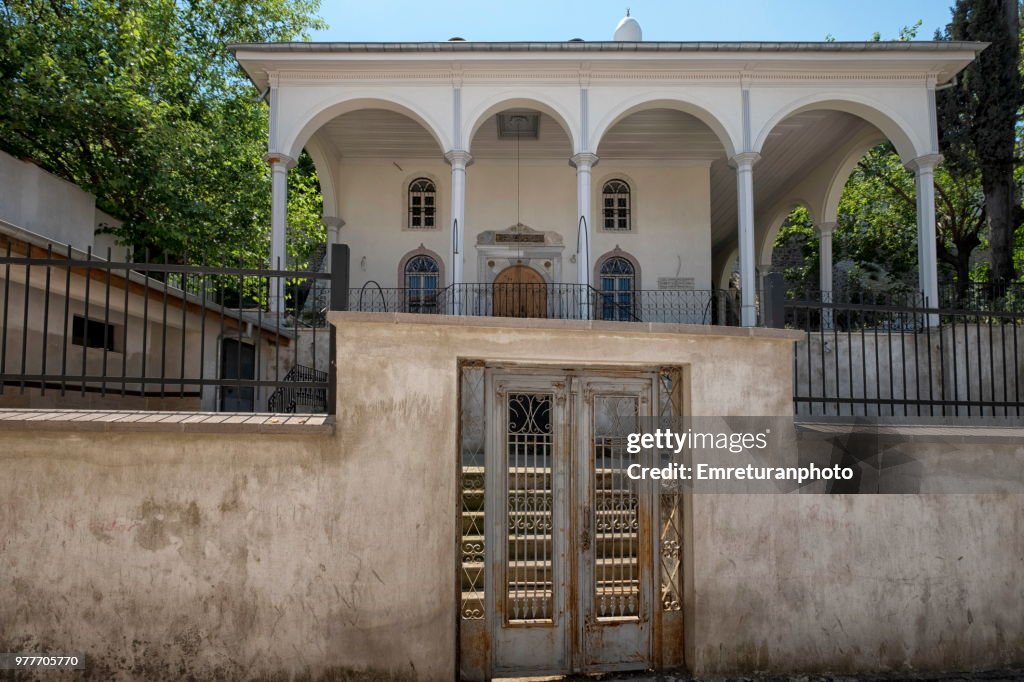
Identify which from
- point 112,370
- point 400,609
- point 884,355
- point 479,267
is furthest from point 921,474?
point 479,267

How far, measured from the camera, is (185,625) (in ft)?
13.9

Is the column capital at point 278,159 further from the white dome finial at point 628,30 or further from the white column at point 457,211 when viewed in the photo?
the white dome finial at point 628,30

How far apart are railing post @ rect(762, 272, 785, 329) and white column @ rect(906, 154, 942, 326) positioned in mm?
8892

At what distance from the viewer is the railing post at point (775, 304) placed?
17.2ft

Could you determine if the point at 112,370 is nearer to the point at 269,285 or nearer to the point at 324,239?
the point at 269,285

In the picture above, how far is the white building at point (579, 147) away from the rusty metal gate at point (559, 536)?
Result: 20.6 ft

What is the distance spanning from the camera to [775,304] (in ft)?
17.4

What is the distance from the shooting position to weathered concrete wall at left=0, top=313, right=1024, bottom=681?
4223 mm

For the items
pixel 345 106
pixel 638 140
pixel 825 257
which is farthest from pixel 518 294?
pixel 825 257

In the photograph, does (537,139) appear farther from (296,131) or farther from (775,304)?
(775,304)

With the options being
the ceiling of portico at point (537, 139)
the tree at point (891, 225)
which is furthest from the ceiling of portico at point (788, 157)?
the tree at point (891, 225)

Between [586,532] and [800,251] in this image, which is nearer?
[586,532]

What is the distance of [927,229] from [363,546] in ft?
40.3

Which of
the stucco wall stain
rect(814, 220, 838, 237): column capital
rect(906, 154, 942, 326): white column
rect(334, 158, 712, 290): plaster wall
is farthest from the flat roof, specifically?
the stucco wall stain
